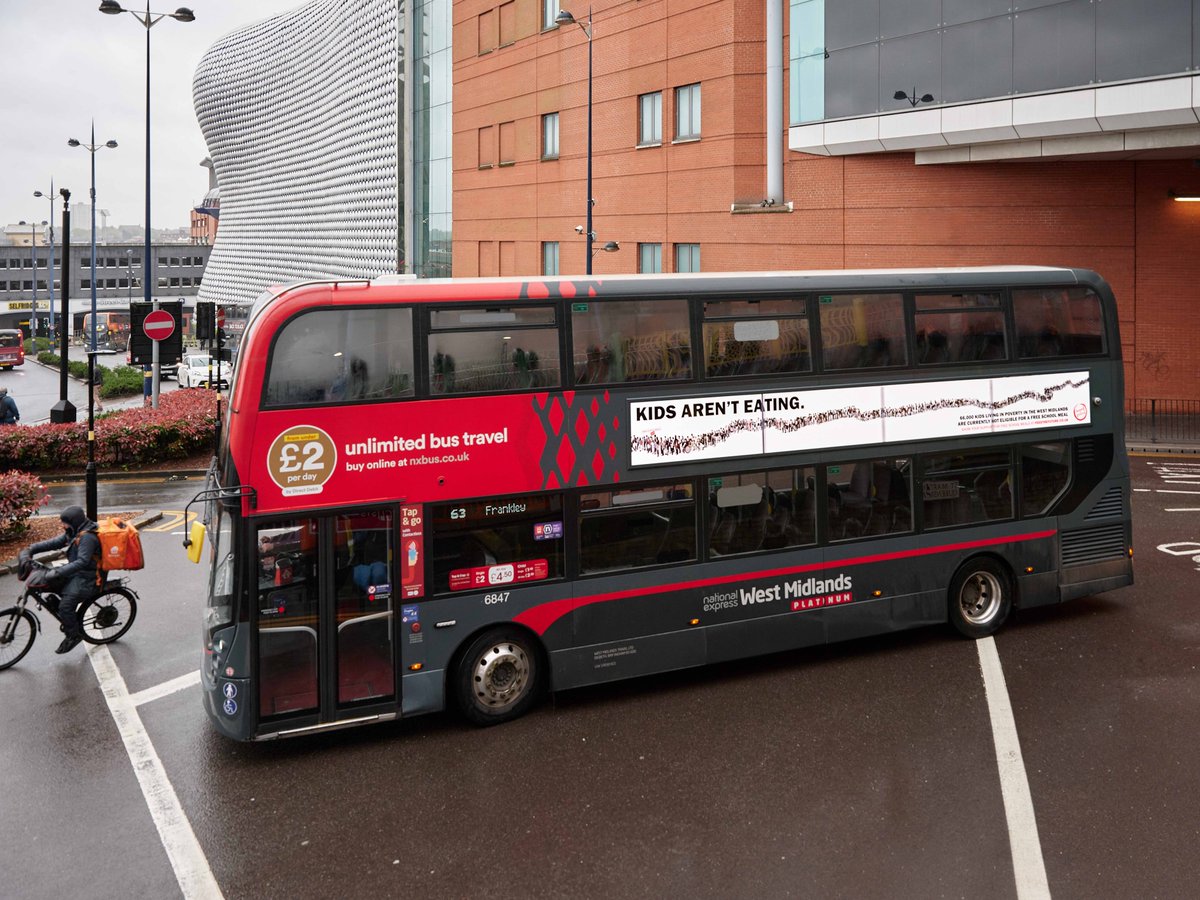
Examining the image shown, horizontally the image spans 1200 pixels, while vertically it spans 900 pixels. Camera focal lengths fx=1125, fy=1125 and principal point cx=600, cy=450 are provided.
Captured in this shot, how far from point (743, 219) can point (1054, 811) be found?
95.2 feet

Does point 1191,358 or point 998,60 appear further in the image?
point 1191,358

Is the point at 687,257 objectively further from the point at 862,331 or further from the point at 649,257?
the point at 862,331

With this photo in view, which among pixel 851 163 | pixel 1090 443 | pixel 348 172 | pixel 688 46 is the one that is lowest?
pixel 1090 443

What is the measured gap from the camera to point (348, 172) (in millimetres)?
74625

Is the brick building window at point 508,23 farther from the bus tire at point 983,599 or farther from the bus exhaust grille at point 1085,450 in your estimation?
the bus tire at point 983,599

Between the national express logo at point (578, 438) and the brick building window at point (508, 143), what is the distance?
39905mm

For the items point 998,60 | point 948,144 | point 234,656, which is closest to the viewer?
point 234,656

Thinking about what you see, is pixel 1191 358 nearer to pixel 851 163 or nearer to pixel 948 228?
pixel 948 228

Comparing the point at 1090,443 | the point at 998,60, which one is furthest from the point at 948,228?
the point at 1090,443

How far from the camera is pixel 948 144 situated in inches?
1137

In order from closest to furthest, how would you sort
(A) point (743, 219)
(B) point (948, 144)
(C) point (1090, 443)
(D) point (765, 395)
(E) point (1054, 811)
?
(E) point (1054, 811), (D) point (765, 395), (C) point (1090, 443), (B) point (948, 144), (A) point (743, 219)

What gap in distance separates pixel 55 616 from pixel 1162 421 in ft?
85.7

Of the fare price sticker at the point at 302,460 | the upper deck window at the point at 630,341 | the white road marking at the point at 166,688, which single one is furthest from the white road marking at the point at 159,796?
the upper deck window at the point at 630,341

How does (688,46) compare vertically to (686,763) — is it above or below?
above
